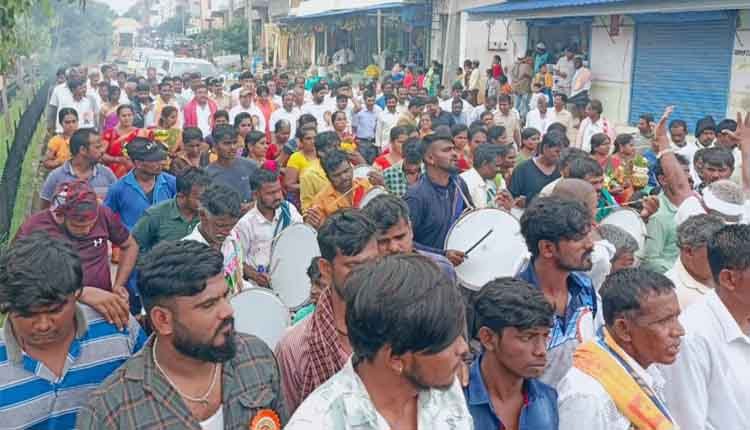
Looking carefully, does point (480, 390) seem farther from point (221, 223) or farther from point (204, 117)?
point (204, 117)

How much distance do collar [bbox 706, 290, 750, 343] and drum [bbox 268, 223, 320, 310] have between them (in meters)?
2.61

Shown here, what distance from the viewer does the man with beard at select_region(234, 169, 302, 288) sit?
5.63 metres

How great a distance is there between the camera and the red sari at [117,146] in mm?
8328

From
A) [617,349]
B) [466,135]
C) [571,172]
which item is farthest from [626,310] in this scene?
[466,135]

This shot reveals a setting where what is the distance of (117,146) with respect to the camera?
8.81 m

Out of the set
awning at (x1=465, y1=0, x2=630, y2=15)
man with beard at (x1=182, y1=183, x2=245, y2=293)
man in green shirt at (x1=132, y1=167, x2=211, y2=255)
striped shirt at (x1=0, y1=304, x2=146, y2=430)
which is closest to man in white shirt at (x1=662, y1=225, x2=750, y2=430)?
striped shirt at (x1=0, y1=304, x2=146, y2=430)

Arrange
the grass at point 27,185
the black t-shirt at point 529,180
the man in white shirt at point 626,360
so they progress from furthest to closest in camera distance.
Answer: the grass at point 27,185 < the black t-shirt at point 529,180 < the man in white shirt at point 626,360

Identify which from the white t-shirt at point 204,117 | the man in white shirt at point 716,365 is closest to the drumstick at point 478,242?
the man in white shirt at point 716,365

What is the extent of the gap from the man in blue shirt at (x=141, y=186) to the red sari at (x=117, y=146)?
5.75 ft

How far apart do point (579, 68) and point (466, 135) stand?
28.9 feet

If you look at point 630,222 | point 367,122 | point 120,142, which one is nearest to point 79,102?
point 120,142

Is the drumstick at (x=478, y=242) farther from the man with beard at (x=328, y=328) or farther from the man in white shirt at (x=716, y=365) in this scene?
the man in white shirt at (x=716, y=365)

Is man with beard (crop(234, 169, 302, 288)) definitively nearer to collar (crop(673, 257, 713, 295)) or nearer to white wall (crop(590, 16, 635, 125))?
collar (crop(673, 257, 713, 295))

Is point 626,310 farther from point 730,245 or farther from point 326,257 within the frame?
point 326,257
